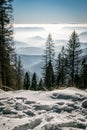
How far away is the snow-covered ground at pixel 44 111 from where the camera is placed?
6652 millimetres

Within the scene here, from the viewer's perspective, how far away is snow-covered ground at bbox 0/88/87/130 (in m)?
6.65

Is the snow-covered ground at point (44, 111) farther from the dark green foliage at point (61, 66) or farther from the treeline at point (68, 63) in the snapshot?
the dark green foliage at point (61, 66)

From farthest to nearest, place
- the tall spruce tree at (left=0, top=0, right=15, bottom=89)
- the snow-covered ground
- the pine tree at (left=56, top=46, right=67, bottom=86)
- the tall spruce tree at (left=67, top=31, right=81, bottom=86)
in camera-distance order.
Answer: the pine tree at (left=56, top=46, right=67, bottom=86) < the tall spruce tree at (left=67, top=31, right=81, bottom=86) < the tall spruce tree at (left=0, top=0, right=15, bottom=89) < the snow-covered ground

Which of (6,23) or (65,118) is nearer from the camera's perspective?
(65,118)

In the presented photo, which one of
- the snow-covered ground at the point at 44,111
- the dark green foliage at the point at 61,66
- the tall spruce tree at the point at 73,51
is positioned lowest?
the dark green foliage at the point at 61,66

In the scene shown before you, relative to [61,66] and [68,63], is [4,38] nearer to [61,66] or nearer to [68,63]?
[68,63]

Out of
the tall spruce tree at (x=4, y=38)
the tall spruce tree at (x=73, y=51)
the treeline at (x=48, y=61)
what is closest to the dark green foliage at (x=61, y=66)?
the treeline at (x=48, y=61)

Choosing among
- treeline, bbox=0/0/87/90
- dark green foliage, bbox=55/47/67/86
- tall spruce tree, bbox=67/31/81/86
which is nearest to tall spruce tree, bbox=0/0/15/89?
treeline, bbox=0/0/87/90

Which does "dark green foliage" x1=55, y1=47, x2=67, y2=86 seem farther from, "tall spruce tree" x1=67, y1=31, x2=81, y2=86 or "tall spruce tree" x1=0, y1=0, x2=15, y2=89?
"tall spruce tree" x1=0, y1=0, x2=15, y2=89

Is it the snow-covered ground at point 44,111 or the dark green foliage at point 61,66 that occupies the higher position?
the snow-covered ground at point 44,111

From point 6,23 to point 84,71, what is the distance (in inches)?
1135

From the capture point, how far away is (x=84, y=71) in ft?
175

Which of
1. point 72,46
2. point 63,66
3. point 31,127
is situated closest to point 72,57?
point 72,46

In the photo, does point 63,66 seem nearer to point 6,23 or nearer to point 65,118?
point 6,23
